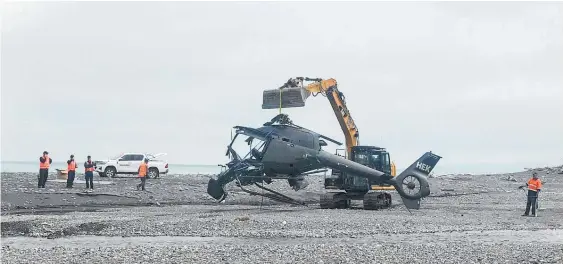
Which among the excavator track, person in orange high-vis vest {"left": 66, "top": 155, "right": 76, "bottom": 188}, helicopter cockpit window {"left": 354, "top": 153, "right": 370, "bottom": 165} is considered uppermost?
helicopter cockpit window {"left": 354, "top": 153, "right": 370, "bottom": 165}

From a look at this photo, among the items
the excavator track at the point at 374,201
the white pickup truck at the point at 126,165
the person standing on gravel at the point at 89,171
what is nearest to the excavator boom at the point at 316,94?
the excavator track at the point at 374,201

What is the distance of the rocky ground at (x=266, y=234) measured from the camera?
1333 centimetres

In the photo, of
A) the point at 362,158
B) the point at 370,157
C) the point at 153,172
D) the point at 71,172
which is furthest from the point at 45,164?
the point at 370,157

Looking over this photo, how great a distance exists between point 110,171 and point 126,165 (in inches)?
45.8

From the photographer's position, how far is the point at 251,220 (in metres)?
19.5

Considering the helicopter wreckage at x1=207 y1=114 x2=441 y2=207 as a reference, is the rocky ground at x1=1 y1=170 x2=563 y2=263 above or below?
below

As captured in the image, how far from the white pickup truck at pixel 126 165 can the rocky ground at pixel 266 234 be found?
1611 cm

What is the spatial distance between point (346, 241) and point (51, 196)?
17418 millimetres

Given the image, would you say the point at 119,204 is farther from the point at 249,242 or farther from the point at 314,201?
the point at 249,242

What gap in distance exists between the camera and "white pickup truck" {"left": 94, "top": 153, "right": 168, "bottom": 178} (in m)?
45.3

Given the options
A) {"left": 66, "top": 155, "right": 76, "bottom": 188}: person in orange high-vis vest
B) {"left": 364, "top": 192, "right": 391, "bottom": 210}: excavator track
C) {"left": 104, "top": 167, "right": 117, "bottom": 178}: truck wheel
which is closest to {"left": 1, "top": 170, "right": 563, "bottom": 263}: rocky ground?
{"left": 364, "top": 192, "right": 391, "bottom": 210}: excavator track

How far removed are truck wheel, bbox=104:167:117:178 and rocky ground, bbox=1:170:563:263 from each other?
15970mm

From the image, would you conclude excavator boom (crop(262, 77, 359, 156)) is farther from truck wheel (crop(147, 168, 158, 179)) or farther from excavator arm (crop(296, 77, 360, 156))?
truck wheel (crop(147, 168, 158, 179))

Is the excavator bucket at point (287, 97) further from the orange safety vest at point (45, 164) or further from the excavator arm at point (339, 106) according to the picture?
the orange safety vest at point (45, 164)
